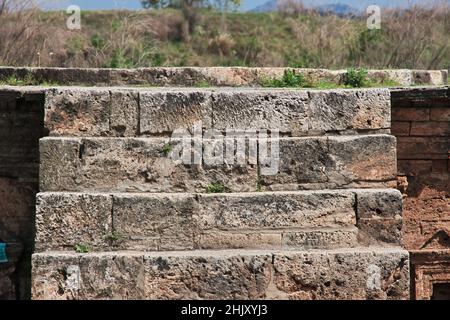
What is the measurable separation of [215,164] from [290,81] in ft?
6.47

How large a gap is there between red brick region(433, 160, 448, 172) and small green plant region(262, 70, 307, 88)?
138 cm

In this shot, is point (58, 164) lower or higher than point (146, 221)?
higher

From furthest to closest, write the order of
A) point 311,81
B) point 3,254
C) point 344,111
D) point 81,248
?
1. point 311,81
2. point 3,254
3. point 344,111
4. point 81,248

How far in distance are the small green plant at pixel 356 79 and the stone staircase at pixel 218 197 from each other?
1466mm

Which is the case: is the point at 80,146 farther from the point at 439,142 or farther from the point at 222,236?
the point at 439,142

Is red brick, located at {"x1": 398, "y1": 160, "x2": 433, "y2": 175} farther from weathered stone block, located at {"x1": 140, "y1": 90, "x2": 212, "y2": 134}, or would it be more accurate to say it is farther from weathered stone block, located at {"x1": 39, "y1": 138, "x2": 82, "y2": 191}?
weathered stone block, located at {"x1": 39, "y1": 138, "x2": 82, "y2": 191}

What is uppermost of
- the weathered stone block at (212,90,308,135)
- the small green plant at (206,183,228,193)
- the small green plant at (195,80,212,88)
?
the small green plant at (195,80,212,88)

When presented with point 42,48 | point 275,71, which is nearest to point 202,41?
point 42,48

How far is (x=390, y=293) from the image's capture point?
17.5 ft

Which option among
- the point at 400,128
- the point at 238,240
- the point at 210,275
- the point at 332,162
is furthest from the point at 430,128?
the point at 210,275

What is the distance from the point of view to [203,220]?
212 inches

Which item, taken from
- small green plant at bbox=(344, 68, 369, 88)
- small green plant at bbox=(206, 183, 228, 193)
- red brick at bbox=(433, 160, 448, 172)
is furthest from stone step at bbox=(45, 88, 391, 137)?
small green plant at bbox=(344, 68, 369, 88)

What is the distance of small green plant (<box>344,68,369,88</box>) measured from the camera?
7.25 metres

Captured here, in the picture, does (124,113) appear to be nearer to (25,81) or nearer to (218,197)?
(218,197)
